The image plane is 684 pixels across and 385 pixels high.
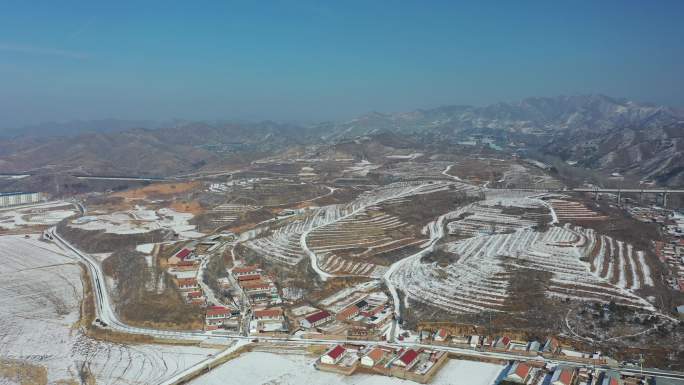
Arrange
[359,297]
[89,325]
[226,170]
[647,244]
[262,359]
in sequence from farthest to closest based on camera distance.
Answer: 1. [226,170]
2. [647,244]
3. [359,297]
4. [89,325]
5. [262,359]

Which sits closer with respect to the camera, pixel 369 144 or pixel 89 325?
pixel 89 325

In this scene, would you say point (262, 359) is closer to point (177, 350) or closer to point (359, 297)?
point (177, 350)

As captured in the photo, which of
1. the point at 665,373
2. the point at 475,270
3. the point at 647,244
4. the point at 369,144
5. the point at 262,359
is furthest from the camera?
the point at 369,144

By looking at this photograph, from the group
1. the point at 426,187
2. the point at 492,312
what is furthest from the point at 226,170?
the point at 492,312

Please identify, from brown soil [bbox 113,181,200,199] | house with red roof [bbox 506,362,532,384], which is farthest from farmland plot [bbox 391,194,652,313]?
brown soil [bbox 113,181,200,199]

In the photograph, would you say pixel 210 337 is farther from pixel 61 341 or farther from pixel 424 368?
pixel 424 368

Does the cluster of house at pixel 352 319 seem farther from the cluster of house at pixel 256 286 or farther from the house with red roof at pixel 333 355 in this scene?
the cluster of house at pixel 256 286

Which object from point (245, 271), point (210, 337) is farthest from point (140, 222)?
point (210, 337)
